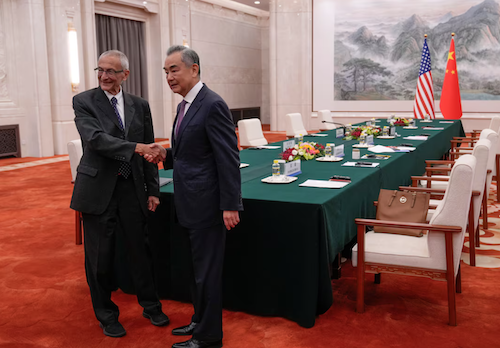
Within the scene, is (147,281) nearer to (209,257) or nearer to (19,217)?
(209,257)

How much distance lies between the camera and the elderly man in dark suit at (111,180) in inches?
107

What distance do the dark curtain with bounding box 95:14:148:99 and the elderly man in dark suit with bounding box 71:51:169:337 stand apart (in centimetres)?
1083

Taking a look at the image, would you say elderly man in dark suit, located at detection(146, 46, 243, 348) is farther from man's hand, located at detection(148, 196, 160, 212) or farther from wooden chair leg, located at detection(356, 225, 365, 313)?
wooden chair leg, located at detection(356, 225, 365, 313)

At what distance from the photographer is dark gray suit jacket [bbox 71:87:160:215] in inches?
105

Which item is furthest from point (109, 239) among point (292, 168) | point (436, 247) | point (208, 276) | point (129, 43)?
point (129, 43)

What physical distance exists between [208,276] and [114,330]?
2.32 feet

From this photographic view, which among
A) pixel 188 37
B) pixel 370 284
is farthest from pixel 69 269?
pixel 188 37

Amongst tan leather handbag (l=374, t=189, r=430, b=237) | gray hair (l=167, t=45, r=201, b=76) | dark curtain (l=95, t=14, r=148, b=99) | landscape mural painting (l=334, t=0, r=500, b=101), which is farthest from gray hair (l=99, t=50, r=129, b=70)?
landscape mural painting (l=334, t=0, r=500, b=101)

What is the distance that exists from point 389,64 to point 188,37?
571 centimetres

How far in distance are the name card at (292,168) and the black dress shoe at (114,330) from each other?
159cm

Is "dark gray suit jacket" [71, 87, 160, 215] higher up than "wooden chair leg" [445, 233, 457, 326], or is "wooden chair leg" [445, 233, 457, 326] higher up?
"dark gray suit jacket" [71, 87, 160, 215]

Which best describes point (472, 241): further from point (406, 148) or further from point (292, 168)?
point (406, 148)

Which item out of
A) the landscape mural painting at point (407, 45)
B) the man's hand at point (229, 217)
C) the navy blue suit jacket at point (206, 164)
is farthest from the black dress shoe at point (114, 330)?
the landscape mural painting at point (407, 45)

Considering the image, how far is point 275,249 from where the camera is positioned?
2982 millimetres
